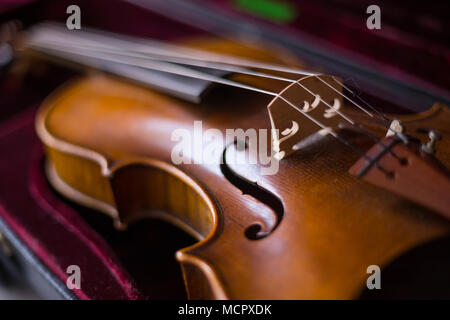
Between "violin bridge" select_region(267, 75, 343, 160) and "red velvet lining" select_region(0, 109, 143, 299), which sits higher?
"violin bridge" select_region(267, 75, 343, 160)

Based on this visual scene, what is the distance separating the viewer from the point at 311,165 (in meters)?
0.72

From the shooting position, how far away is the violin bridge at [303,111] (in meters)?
0.70

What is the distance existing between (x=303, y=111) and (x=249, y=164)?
0.14 metres

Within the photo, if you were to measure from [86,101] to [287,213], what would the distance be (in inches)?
23.9

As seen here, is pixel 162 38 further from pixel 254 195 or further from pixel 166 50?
pixel 254 195

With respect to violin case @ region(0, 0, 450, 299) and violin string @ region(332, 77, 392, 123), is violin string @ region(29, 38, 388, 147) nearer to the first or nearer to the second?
violin string @ region(332, 77, 392, 123)

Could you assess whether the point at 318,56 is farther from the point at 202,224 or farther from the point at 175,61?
the point at 202,224

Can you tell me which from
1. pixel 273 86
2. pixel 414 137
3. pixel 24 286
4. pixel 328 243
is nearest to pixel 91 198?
pixel 24 286

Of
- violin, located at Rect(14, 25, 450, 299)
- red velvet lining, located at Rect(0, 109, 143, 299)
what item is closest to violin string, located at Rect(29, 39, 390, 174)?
violin, located at Rect(14, 25, 450, 299)

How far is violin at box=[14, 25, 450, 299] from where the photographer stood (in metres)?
0.59

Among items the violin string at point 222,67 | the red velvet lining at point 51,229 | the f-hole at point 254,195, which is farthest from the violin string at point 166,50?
the red velvet lining at point 51,229

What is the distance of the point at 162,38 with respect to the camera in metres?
1.56

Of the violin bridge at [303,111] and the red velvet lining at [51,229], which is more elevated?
the violin bridge at [303,111]

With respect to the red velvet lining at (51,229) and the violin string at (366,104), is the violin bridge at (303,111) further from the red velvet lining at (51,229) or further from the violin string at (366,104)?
the red velvet lining at (51,229)
